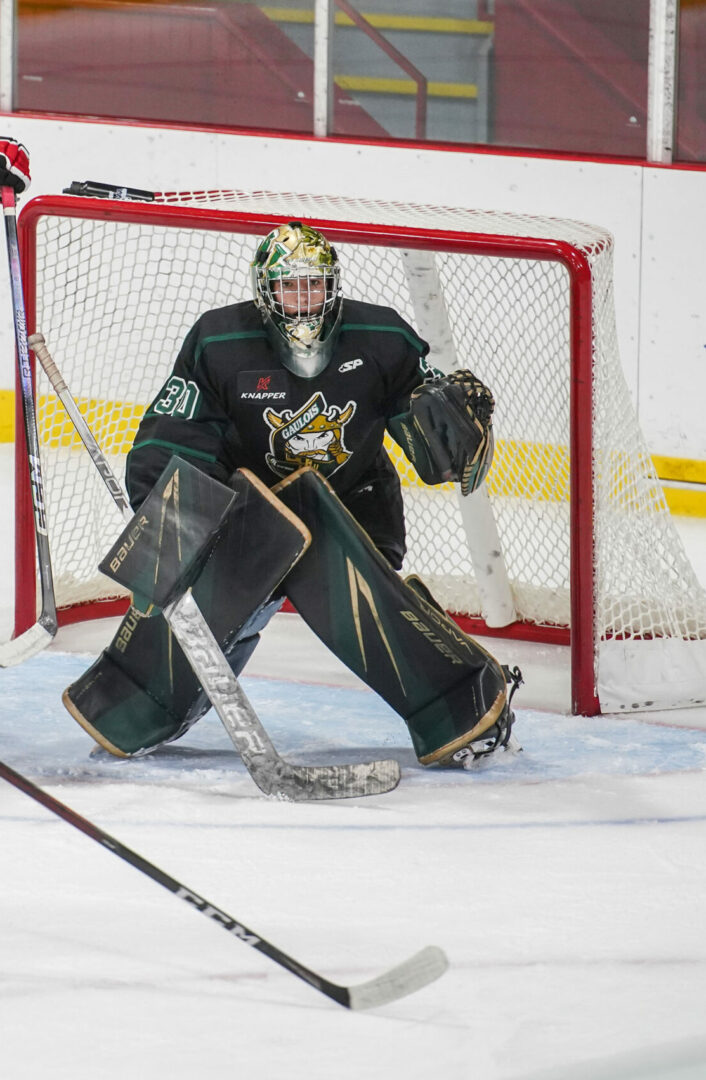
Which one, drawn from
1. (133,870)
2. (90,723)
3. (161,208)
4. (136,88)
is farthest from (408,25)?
(133,870)

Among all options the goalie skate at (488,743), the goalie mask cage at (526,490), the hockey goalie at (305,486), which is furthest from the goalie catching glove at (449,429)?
the goalie skate at (488,743)

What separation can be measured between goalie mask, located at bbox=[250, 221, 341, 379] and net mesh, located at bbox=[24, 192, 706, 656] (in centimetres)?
45

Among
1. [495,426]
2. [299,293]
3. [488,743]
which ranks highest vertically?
[299,293]

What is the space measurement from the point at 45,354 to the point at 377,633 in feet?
2.49

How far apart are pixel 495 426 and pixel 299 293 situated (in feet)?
5.31

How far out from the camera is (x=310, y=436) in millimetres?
2766

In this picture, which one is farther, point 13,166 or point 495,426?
point 495,426

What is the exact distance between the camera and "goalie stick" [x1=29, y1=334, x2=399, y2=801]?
101 inches

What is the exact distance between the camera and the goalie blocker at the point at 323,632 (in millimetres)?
2646

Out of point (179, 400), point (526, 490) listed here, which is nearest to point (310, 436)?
point (179, 400)

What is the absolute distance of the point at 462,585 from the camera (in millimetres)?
3715

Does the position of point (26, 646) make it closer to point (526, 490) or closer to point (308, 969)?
point (308, 969)

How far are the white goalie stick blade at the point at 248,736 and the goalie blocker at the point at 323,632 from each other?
90 millimetres

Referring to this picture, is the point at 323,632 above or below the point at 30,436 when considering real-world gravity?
below
